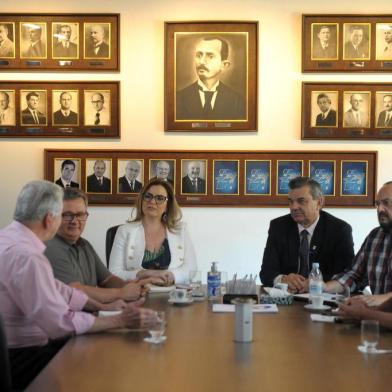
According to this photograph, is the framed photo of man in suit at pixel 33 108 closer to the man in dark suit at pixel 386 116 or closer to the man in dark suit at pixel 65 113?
the man in dark suit at pixel 65 113

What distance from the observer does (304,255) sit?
4.18 meters

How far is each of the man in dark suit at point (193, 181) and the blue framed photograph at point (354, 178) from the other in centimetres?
123

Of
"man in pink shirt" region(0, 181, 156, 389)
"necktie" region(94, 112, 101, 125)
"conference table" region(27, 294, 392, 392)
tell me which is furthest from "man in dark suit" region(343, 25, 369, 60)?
"man in pink shirt" region(0, 181, 156, 389)

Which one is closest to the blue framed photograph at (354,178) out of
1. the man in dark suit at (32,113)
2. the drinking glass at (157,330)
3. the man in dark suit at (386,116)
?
the man in dark suit at (386,116)

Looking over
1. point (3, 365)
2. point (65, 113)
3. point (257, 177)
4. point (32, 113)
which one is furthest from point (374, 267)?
point (32, 113)

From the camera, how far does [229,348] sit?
7.75ft

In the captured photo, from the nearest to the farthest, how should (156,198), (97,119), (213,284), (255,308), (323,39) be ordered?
1. (255,308)
2. (213,284)
3. (156,198)
4. (323,39)
5. (97,119)

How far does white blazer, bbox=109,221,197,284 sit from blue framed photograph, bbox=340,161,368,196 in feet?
5.74

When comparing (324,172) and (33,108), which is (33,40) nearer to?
(33,108)

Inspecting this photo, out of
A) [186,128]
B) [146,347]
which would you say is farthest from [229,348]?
[186,128]

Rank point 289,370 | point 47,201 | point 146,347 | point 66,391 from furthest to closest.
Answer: point 47,201
point 146,347
point 289,370
point 66,391

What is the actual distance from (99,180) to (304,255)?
204 cm

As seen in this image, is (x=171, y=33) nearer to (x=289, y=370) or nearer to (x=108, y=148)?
(x=108, y=148)

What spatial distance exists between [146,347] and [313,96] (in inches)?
135
